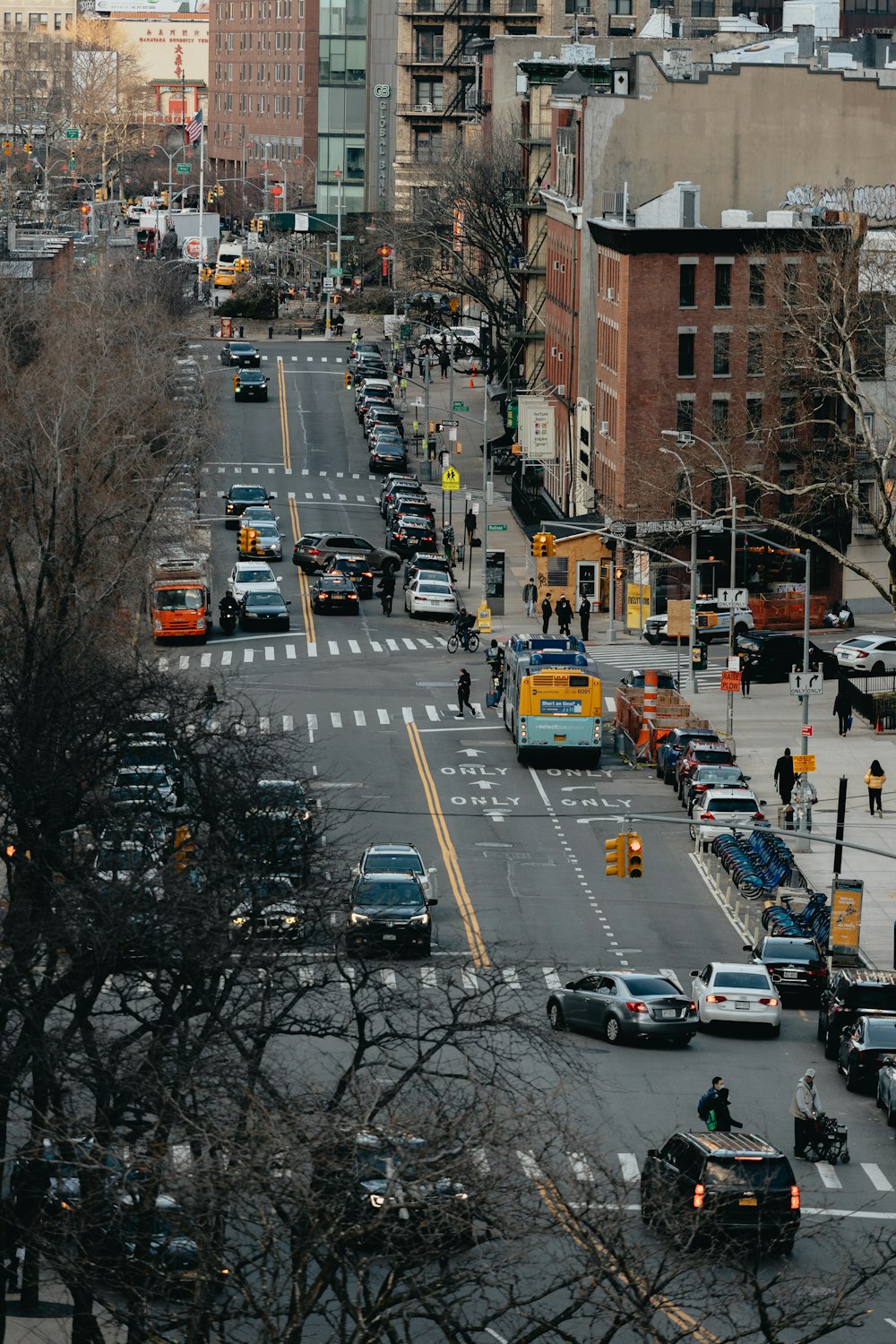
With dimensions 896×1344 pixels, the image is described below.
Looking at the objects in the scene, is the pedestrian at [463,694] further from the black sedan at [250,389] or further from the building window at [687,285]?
the black sedan at [250,389]

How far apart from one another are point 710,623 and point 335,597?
489 inches

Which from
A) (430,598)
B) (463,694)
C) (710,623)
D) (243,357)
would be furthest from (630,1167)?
(243,357)

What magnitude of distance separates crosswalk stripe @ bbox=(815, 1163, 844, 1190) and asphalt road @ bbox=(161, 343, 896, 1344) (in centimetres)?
3

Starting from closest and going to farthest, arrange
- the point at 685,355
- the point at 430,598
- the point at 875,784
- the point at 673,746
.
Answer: the point at 875,784 < the point at 673,746 < the point at 430,598 < the point at 685,355

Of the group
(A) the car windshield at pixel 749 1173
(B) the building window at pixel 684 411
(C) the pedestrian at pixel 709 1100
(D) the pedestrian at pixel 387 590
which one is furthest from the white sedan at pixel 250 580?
(A) the car windshield at pixel 749 1173

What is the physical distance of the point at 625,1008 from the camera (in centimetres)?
4234

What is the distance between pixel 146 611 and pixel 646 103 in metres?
31.2

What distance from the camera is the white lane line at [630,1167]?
35.0m

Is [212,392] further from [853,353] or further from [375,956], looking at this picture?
[375,956]

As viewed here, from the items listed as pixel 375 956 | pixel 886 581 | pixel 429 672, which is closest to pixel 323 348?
pixel 886 581

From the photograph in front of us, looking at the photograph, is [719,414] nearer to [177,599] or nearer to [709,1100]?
[177,599]

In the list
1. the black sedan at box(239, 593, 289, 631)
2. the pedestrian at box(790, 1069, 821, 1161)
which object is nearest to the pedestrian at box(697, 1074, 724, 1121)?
the pedestrian at box(790, 1069, 821, 1161)

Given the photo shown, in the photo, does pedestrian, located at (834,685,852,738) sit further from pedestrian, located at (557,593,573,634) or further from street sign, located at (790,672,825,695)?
pedestrian, located at (557,593,573,634)

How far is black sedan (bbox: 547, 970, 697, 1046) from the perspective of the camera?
42344 millimetres
